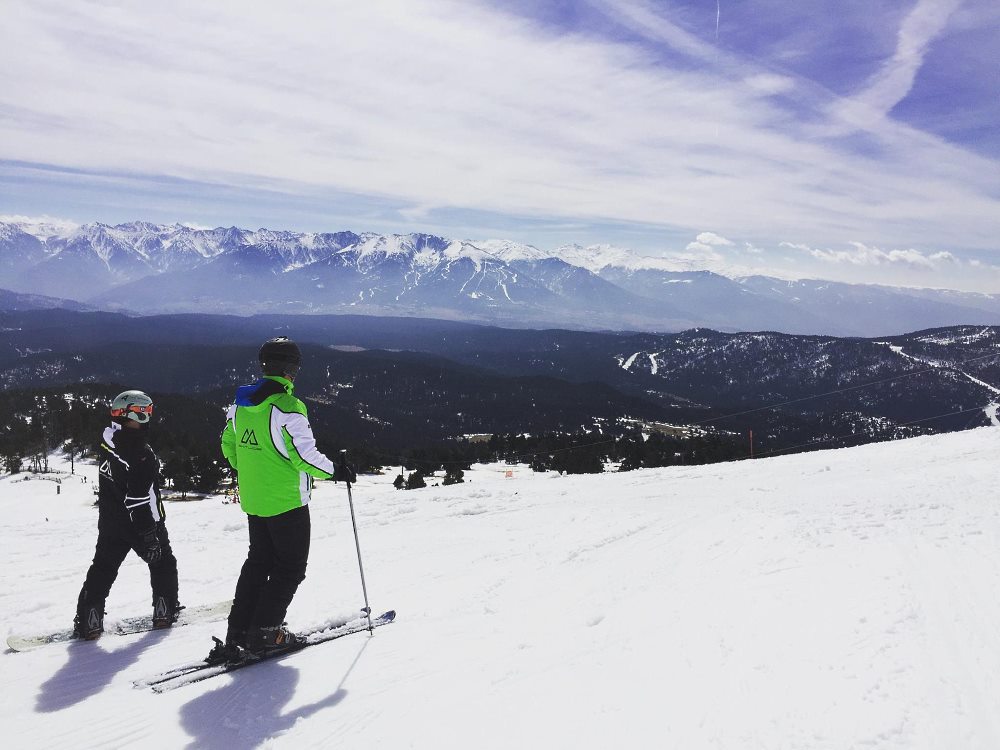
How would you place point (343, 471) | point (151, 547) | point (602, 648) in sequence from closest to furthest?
1. point (602, 648)
2. point (343, 471)
3. point (151, 547)

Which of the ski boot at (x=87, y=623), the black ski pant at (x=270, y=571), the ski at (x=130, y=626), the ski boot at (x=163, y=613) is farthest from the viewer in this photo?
the ski boot at (x=163, y=613)

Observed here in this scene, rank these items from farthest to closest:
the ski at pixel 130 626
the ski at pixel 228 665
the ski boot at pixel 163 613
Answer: the ski boot at pixel 163 613, the ski at pixel 130 626, the ski at pixel 228 665

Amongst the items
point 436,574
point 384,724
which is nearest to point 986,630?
point 384,724

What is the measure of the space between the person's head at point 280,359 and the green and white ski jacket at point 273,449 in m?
0.08

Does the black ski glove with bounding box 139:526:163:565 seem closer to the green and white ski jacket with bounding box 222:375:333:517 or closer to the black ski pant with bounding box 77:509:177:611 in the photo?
the black ski pant with bounding box 77:509:177:611

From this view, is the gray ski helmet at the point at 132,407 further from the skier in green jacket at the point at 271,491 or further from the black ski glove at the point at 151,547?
the skier in green jacket at the point at 271,491

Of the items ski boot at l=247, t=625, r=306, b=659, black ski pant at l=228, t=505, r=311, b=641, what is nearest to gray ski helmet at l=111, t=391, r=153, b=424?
black ski pant at l=228, t=505, r=311, b=641

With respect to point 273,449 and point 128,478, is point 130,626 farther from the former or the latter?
point 273,449

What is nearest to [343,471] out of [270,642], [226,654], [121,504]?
[270,642]

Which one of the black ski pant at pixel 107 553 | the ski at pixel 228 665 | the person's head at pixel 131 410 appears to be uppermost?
the person's head at pixel 131 410

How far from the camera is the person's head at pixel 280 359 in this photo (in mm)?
5082

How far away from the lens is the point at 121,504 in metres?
6.13

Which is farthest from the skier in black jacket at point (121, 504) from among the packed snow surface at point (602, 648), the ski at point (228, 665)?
the ski at point (228, 665)

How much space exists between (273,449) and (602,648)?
343 centimetres
